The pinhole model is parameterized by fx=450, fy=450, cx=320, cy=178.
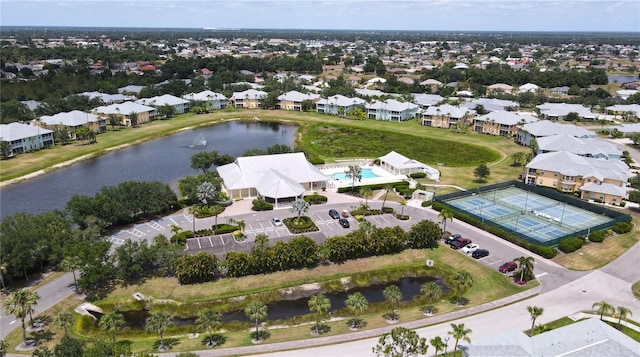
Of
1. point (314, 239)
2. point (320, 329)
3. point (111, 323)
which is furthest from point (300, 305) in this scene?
point (111, 323)

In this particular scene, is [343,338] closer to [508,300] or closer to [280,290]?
[280,290]

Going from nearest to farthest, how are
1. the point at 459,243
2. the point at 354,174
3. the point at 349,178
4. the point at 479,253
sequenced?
the point at 479,253, the point at 459,243, the point at 354,174, the point at 349,178

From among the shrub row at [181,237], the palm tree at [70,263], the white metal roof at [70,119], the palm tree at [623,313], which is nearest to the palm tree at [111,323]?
the palm tree at [70,263]

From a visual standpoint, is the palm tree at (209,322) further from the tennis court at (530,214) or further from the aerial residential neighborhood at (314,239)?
the tennis court at (530,214)

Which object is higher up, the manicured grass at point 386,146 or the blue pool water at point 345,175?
the manicured grass at point 386,146

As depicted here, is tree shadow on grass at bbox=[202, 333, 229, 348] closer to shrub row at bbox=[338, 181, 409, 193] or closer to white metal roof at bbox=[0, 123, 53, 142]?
shrub row at bbox=[338, 181, 409, 193]

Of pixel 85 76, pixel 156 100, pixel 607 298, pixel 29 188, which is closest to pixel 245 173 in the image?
pixel 29 188

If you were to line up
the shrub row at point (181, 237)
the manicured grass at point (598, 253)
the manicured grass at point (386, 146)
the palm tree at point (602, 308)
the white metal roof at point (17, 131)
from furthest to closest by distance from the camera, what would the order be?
1. the manicured grass at point (386, 146)
2. the white metal roof at point (17, 131)
3. the shrub row at point (181, 237)
4. the manicured grass at point (598, 253)
5. the palm tree at point (602, 308)
